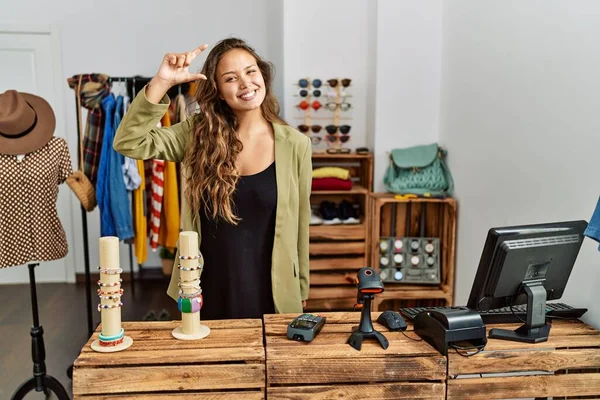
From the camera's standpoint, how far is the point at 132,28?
4258mm

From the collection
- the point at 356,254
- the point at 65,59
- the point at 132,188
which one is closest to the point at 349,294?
the point at 356,254

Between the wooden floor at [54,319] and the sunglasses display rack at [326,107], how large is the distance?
5.36ft

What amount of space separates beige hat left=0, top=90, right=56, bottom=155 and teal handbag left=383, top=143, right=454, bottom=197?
202 centimetres

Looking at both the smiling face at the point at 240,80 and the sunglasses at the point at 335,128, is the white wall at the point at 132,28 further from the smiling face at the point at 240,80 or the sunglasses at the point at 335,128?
the smiling face at the point at 240,80

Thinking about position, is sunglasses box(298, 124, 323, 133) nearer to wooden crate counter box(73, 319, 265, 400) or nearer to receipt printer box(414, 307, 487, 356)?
receipt printer box(414, 307, 487, 356)

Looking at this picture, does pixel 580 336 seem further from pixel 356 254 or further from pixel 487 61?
pixel 356 254

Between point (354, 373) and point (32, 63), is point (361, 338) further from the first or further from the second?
point (32, 63)

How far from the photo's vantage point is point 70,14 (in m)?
4.21

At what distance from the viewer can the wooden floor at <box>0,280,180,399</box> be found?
2881 mm

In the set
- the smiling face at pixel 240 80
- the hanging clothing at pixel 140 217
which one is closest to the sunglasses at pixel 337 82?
the hanging clothing at pixel 140 217

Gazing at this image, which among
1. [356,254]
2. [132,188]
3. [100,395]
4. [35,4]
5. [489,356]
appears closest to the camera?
[100,395]

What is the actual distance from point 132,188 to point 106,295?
5.51 feet

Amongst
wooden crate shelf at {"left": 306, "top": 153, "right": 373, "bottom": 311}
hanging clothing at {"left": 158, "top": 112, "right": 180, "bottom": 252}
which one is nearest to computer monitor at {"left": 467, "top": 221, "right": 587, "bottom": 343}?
wooden crate shelf at {"left": 306, "top": 153, "right": 373, "bottom": 311}

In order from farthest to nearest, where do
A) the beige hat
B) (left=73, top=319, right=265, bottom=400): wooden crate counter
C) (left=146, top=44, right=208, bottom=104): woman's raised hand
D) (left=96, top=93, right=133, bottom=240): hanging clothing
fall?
(left=96, top=93, right=133, bottom=240): hanging clothing
the beige hat
(left=146, top=44, right=208, bottom=104): woman's raised hand
(left=73, top=319, right=265, bottom=400): wooden crate counter
